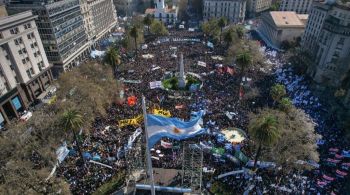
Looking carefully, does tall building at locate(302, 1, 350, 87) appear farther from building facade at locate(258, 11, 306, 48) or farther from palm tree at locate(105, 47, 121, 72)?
palm tree at locate(105, 47, 121, 72)

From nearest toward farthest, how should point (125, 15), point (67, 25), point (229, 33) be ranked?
point (67, 25) < point (229, 33) < point (125, 15)

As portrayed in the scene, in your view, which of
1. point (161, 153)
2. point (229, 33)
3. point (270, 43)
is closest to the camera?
point (161, 153)

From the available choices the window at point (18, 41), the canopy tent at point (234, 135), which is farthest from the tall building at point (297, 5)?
the window at point (18, 41)

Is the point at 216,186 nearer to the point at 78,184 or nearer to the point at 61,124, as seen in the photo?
the point at 78,184

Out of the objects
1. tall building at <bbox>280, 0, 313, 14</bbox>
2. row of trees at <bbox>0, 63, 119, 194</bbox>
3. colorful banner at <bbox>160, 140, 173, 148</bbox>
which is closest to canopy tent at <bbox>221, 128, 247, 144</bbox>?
colorful banner at <bbox>160, 140, 173, 148</bbox>

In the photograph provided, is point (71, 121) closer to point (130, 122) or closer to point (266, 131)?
point (130, 122)

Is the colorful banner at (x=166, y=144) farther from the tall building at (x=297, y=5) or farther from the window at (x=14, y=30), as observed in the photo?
the tall building at (x=297, y=5)

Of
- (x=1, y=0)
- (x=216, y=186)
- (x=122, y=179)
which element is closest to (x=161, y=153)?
(x=122, y=179)
